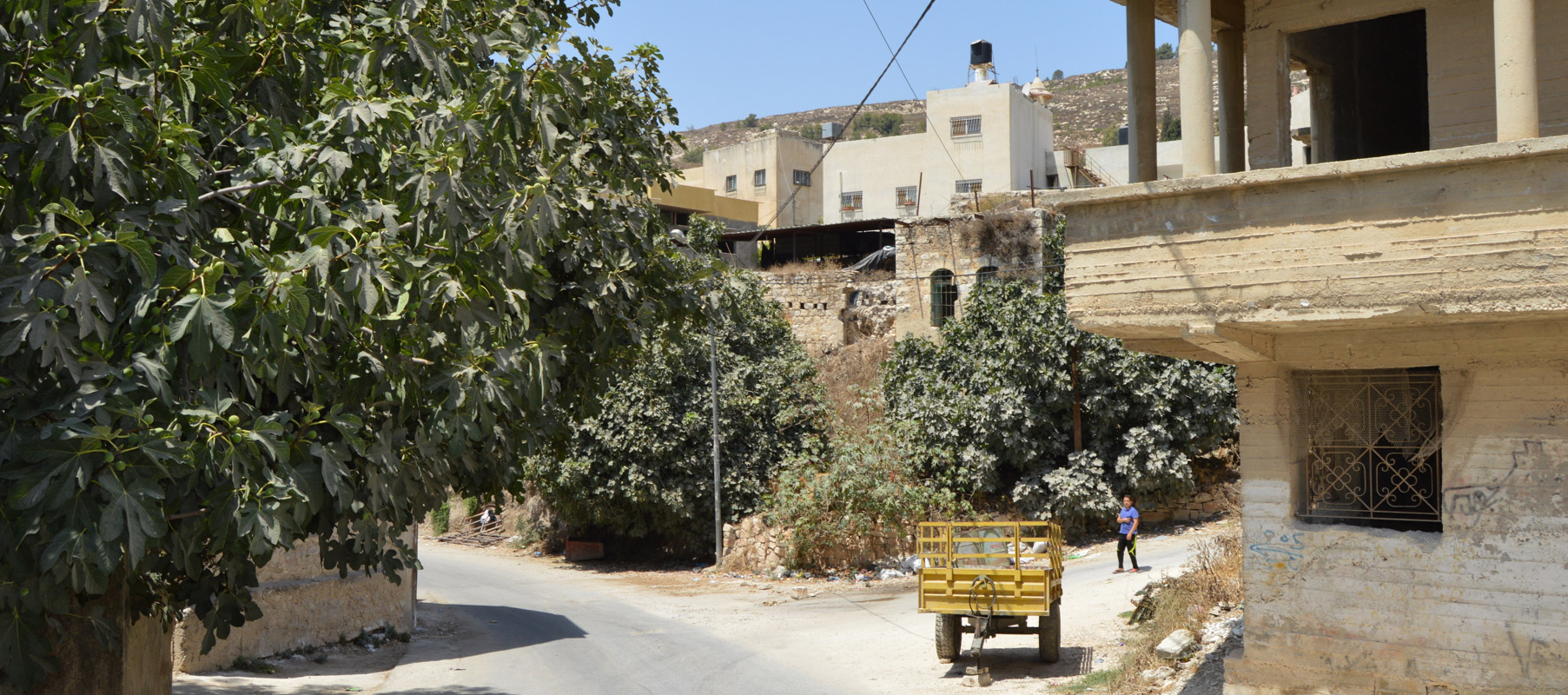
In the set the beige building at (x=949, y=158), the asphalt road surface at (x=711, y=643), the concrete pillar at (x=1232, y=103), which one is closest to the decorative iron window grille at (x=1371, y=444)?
the concrete pillar at (x=1232, y=103)

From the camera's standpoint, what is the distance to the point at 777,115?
12875cm

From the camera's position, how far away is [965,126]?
41.8 m

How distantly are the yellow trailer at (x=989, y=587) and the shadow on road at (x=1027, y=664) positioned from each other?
161 mm

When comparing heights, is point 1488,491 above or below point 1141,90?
below

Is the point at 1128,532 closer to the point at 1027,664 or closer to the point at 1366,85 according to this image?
the point at 1027,664

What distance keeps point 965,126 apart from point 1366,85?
32.0 metres

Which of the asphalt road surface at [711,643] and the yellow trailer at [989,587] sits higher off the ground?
the yellow trailer at [989,587]

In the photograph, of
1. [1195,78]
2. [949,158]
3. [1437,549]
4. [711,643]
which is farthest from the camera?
[949,158]

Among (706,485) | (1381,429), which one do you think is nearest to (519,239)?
(1381,429)

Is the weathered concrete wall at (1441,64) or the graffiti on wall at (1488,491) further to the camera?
the weathered concrete wall at (1441,64)

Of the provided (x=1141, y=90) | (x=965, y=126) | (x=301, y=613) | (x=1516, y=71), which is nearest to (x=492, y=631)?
(x=301, y=613)

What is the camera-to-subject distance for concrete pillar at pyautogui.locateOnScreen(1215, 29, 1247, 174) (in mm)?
9672

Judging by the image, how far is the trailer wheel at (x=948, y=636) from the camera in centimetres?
1260

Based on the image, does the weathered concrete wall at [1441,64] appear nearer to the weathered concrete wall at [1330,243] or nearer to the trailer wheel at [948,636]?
the weathered concrete wall at [1330,243]
